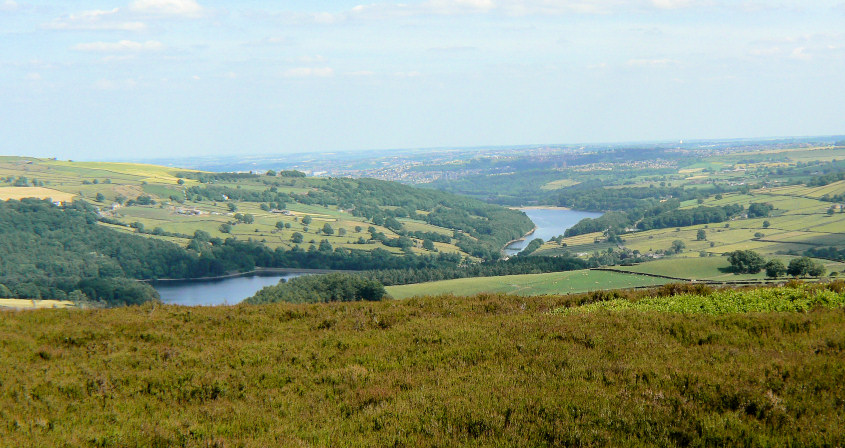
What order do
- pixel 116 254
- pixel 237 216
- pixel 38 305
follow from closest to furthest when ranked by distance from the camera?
pixel 38 305 < pixel 116 254 < pixel 237 216

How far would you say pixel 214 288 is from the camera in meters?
116

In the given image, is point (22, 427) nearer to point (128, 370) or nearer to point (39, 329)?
point (128, 370)

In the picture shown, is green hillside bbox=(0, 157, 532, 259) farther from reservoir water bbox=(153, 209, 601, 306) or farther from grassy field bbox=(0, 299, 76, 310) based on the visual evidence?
grassy field bbox=(0, 299, 76, 310)

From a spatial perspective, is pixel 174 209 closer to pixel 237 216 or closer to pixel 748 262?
pixel 237 216

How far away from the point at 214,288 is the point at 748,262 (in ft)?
325

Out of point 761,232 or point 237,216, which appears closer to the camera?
point 761,232

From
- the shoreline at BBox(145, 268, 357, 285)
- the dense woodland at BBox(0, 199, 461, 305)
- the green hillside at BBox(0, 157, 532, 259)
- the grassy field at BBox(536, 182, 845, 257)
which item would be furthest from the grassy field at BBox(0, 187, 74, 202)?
the grassy field at BBox(536, 182, 845, 257)

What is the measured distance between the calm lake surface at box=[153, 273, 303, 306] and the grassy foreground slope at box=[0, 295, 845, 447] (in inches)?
3437

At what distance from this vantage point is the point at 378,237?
155375 millimetres

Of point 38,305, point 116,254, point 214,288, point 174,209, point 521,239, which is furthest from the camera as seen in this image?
point 521,239

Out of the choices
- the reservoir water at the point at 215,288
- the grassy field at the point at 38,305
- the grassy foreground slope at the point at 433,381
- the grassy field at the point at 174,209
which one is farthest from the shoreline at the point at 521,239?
the grassy foreground slope at the point at 433,381

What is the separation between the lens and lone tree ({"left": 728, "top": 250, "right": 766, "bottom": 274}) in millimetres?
40291

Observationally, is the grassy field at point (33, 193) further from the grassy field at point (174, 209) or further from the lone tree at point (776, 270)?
the lone tree at point (776, 270)

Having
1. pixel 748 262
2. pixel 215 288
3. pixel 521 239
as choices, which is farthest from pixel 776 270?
pixel 521 239
